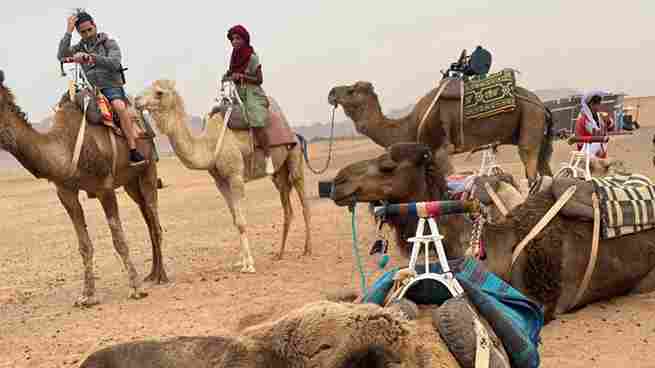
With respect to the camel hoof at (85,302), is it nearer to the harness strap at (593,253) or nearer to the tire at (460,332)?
the harness strap at (593,253)

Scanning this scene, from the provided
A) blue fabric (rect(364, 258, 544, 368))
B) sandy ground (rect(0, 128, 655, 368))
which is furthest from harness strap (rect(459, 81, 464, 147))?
blue fabric (rect(364, 258, 544, 368))

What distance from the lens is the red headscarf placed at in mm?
8836

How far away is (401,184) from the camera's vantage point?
3.80 metres

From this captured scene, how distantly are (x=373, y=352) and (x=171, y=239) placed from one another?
1153cm

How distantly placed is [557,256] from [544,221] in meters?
0.28

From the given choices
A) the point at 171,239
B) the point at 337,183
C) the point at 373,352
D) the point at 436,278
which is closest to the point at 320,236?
the point at 171,239

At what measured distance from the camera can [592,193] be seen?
16.2ft

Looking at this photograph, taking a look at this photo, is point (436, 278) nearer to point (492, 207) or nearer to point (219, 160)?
point (492, 207)

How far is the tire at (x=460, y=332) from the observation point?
2.03 meters

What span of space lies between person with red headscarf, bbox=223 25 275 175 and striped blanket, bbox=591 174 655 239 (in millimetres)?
4941

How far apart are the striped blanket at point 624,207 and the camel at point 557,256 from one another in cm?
11

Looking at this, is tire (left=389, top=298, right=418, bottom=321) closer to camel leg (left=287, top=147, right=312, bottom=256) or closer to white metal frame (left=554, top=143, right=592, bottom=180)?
white metal frame (left=554, top=143, right=592, bottom=180)

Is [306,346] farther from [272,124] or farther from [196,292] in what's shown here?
[272,124]

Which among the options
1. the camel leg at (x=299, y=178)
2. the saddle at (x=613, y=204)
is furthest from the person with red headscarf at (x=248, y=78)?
the saddle at (x=613, y=204)
